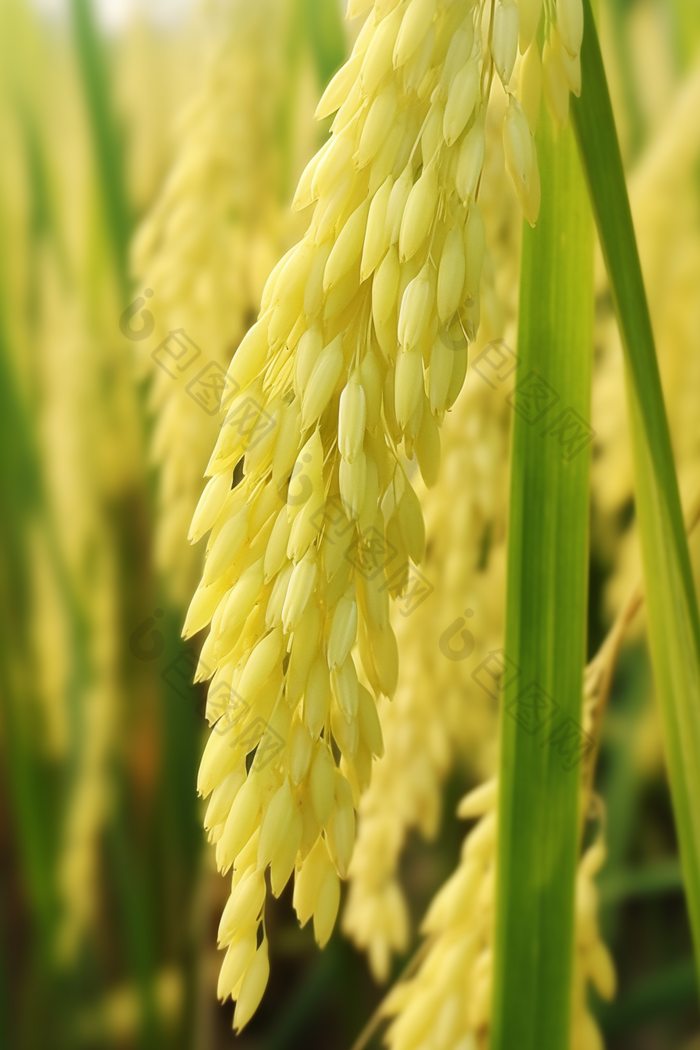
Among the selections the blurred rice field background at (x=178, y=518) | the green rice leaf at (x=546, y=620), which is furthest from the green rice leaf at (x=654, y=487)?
the blurred rice field background at (x=178, y=518)

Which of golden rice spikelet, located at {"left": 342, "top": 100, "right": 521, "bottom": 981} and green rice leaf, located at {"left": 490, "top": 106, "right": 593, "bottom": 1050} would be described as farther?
golden rice spikelet, located at {"left": 342, "top": 100, "right": 521, "bottom": 981}

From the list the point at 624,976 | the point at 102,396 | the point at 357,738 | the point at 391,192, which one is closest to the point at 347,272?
the point at 391,192

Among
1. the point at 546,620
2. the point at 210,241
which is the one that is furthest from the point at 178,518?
the point at 546,620

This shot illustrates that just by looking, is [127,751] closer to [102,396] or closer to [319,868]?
[102,396]

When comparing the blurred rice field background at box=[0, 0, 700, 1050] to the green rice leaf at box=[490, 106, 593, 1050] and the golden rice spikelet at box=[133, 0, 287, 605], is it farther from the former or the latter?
the green rice leaf at box=[490, 106, 593, 1050]

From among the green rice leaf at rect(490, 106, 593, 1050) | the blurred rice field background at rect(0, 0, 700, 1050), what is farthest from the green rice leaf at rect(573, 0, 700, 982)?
the blurred rice field background at rect(0, 0, 700, 1050)

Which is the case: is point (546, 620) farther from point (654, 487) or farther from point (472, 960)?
point (472, 960)
